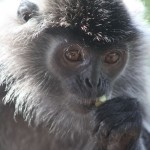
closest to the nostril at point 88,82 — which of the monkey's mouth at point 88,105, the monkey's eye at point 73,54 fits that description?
the monkey's mouth at point 88,105

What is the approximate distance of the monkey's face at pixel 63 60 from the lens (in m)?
4.43

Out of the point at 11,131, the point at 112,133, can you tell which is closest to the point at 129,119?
the point at 112,133

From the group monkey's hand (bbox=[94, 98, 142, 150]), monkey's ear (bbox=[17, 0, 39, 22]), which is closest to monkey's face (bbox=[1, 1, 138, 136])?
monkey's ear (bbox=[17, 0, 39, 22])

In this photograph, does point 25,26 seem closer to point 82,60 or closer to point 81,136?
point 82,60

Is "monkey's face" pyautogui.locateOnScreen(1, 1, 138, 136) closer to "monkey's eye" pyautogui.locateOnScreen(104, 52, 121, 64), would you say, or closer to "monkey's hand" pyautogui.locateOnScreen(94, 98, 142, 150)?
"monkey's eye" pyautogui.locateOnScreen(104, 52, 121, 64)

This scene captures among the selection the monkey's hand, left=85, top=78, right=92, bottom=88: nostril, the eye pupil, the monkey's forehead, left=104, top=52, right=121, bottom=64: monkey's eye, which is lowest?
the monkey's hand

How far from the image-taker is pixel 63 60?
4.58 meters

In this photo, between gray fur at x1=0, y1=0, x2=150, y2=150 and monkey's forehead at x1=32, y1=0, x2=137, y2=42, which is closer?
monkey's forehead at x1=32, y1=0, x2=137, y2=42

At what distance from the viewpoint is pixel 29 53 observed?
4.72m

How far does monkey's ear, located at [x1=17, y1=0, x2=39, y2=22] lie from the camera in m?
4.57

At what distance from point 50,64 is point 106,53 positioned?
44 cm

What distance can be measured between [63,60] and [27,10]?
459 millimetres

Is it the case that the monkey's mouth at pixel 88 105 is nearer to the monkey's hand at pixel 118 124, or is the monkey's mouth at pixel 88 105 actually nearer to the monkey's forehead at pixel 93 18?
the monkey's hand at pixel 118 124

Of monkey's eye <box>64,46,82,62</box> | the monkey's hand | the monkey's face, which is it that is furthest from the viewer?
monkey's eye <box>64,46,82,62</box>
